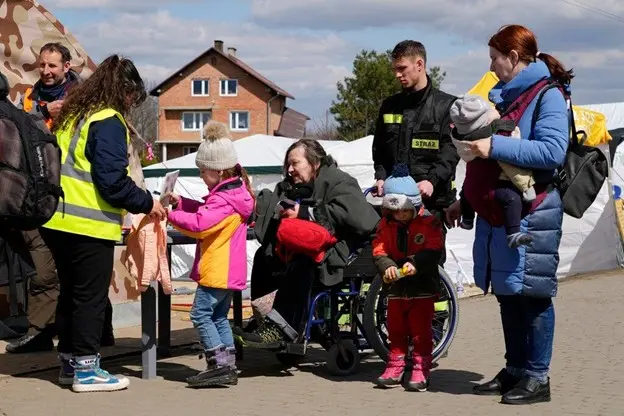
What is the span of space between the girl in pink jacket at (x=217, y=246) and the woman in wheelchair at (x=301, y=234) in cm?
23

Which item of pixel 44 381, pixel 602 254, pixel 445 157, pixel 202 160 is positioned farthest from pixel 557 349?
pixel 602 254

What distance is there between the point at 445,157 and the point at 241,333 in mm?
1792

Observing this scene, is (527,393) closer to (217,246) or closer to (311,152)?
(217,246)

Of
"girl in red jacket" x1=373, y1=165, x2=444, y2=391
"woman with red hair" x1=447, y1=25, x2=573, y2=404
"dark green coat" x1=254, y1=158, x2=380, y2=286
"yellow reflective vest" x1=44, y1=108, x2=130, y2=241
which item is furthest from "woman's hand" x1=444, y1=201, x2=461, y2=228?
"yellow reflective vest" x1=44, y1=108, x2=130, y2=241

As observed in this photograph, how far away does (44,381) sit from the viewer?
6934mm

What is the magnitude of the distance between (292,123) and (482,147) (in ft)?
254

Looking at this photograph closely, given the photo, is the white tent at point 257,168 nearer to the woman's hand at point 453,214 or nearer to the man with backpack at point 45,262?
the man with backpack at point 45,262

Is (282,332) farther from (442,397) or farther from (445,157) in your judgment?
(445,157)

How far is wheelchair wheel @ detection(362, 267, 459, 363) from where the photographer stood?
7109 millimetres

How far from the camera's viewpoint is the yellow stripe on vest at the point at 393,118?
747 cm

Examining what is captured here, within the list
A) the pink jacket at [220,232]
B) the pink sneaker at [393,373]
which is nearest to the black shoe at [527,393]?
the pink sneaker at [393,373]

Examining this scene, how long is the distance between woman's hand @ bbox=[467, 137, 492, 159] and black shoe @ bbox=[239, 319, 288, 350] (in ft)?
6.13

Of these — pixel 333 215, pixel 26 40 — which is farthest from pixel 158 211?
pixel 26 40

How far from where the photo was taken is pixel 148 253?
677cm
